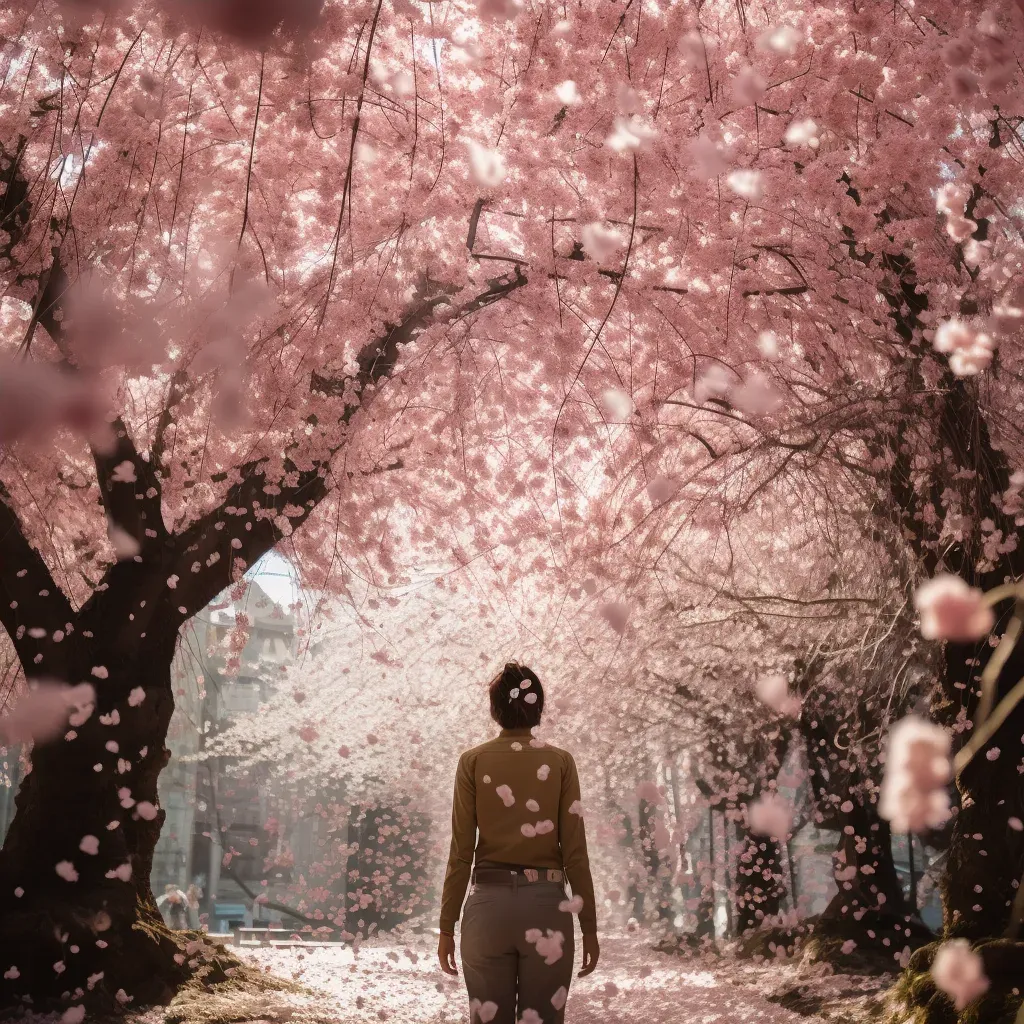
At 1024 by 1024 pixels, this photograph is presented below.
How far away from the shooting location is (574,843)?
13.2ft

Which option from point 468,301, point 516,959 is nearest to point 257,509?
point 468,301

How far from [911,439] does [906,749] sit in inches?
247

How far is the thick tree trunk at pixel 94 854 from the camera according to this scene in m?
6.86

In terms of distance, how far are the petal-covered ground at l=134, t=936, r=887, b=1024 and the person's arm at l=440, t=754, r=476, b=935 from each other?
354 centimetres

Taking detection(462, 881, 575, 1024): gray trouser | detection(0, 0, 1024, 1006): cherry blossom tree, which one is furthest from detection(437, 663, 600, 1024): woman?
detection(0, 0, 1024, 1006): cherry blossom tree

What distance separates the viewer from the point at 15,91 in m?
6.76

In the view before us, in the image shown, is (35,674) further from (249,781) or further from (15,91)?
(249,781)

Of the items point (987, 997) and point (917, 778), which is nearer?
point (917, 778)

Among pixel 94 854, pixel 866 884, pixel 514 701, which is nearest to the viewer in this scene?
pixel 514 701

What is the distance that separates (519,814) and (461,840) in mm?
259

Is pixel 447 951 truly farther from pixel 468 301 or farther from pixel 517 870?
pixel 468 301

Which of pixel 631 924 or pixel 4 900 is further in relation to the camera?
pixel 631 924

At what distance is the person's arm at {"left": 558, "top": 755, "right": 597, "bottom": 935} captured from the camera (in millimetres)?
4016

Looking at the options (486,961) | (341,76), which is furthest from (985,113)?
(486,961)
